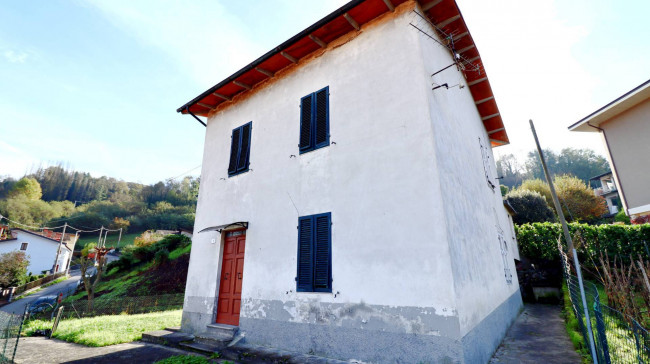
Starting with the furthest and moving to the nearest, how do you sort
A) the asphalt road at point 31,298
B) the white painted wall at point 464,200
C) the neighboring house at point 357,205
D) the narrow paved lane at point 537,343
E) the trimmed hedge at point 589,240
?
the asphalt road at point 31,298 < the trimmed hedge at point 589,240 < the narrow paved lane at point 537,343 < the white painted wall at point 464,200 < the neighboring house at point 357,205

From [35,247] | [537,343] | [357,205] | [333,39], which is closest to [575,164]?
[537,343]

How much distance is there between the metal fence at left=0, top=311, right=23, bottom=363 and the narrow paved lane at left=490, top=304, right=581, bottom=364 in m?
9.36

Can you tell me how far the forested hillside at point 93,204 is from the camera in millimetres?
50469

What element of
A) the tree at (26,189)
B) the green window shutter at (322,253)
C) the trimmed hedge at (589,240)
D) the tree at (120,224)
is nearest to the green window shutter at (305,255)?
the green window shutter at (322,253)

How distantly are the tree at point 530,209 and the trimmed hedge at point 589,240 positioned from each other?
6528 millimetres

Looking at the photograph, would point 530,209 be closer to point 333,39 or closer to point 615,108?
point 615,108

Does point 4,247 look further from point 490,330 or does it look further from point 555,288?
point 555,288

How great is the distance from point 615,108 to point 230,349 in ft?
56.6

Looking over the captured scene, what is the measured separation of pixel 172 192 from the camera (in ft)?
214

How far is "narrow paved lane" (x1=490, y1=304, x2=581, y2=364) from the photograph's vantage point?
17.0ft

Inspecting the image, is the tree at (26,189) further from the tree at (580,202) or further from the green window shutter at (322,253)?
the tree at (580,202)

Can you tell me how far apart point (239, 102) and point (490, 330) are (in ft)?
28.9

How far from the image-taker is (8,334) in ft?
19.2

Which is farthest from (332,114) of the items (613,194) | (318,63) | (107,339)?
(613,194)
